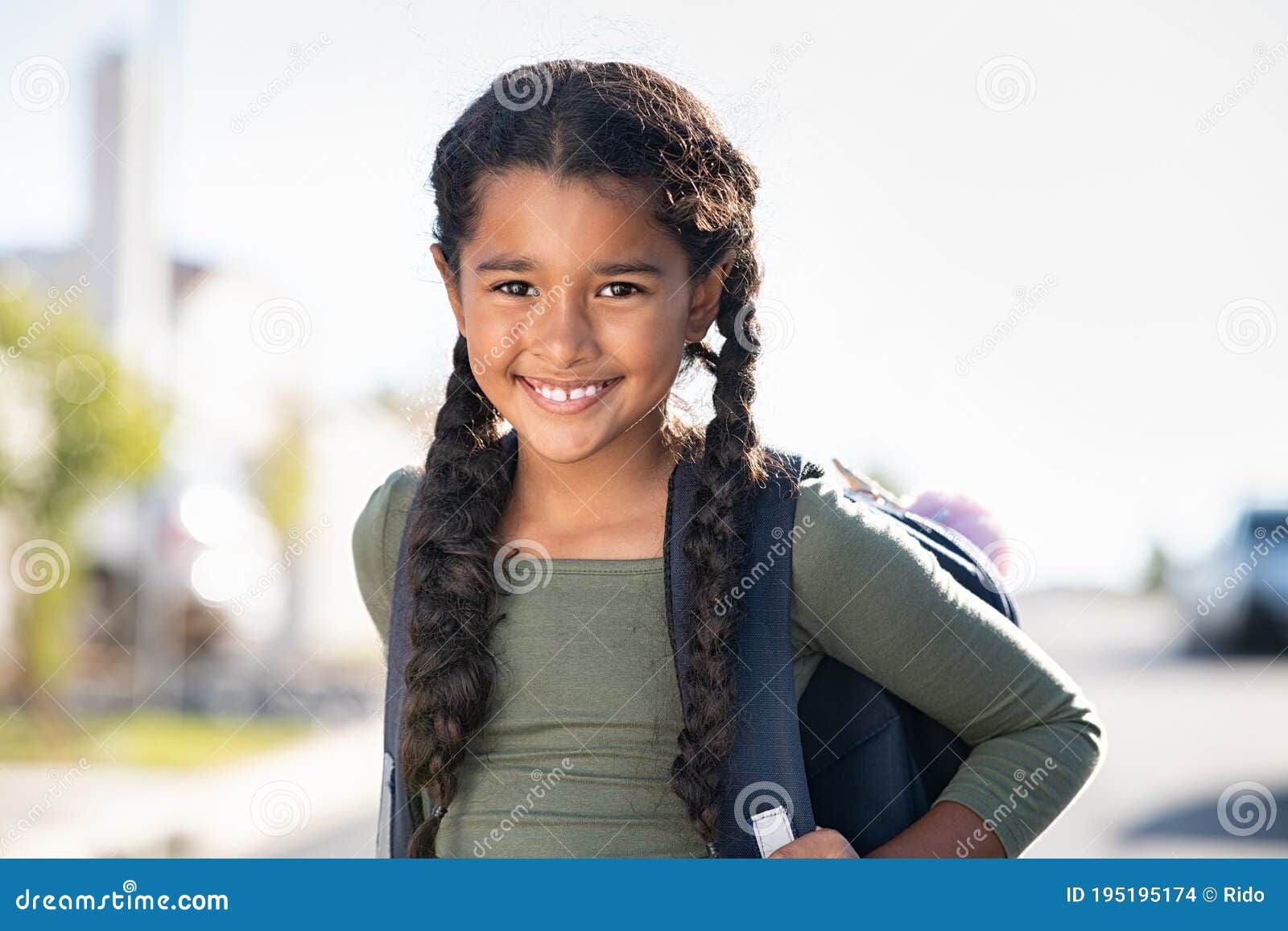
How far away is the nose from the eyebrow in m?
0.05

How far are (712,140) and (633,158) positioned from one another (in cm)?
19

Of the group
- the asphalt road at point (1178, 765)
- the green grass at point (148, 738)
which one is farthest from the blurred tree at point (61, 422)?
the asphalt road at point (1178, 765)

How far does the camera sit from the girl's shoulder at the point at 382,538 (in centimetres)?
235

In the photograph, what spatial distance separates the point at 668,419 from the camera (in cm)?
222

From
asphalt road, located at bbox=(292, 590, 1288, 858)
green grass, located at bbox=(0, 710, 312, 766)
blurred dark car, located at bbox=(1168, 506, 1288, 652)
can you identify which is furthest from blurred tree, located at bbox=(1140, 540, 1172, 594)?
green grass, located at bbox=(0, 710, 312, 766)

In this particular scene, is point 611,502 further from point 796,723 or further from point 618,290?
point 796,723

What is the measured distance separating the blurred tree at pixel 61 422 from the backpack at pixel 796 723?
38.3ft

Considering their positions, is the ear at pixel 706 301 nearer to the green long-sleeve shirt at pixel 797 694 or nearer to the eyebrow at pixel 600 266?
the eyebrow at pixel 600 266

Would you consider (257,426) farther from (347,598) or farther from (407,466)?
(407,466)

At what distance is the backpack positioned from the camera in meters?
1.92

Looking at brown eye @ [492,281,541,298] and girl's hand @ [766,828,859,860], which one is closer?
girl's hand @ [766,828,859,860]

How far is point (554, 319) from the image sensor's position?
78.4 inches

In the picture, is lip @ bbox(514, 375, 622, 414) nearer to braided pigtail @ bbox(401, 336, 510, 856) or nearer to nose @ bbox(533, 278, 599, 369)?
nose @ bbox(533, 278, 599, 369)

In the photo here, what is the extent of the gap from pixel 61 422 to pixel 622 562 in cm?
1219
